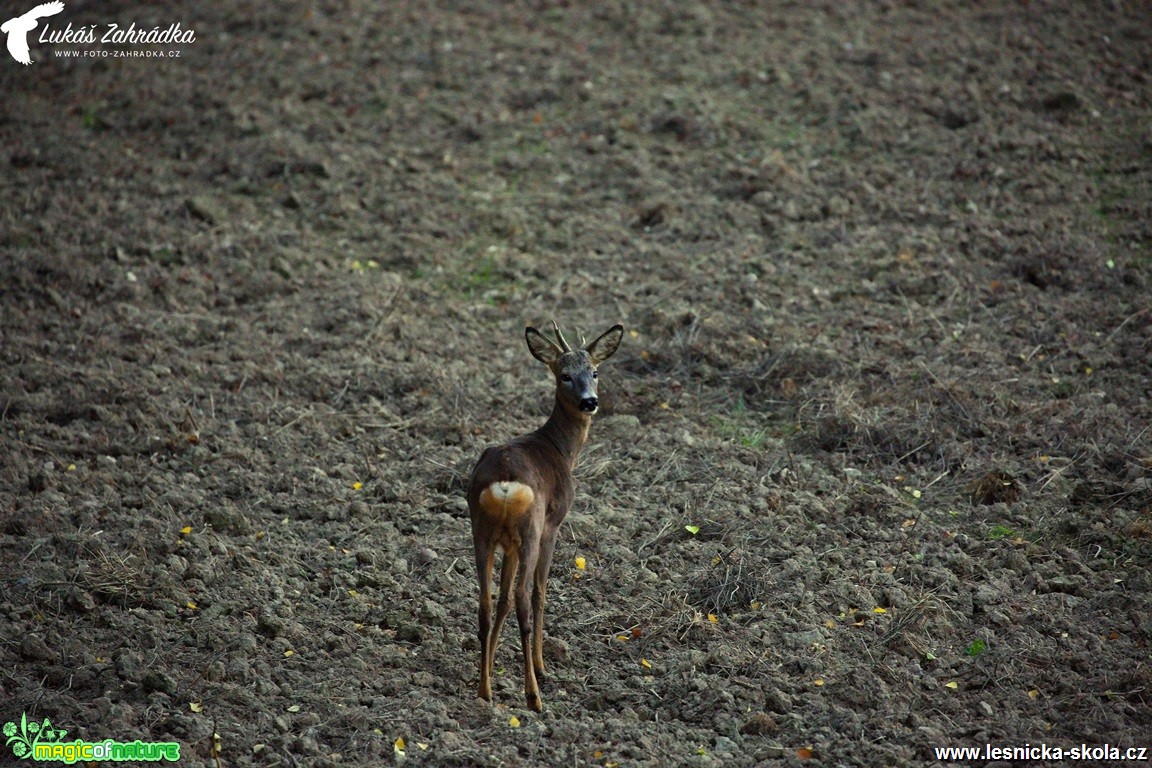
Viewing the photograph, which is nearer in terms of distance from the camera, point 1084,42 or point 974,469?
point 974,469

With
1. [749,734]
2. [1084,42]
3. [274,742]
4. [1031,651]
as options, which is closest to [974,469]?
[1031,651]

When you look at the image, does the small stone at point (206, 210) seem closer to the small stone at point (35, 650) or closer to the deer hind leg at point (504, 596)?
the small stone at point (35, 650)

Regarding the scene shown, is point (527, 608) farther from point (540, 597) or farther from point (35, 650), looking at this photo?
point (35, 650)

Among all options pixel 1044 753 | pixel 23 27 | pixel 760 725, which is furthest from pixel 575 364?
pixel 23 27

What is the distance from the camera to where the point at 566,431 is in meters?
6.71

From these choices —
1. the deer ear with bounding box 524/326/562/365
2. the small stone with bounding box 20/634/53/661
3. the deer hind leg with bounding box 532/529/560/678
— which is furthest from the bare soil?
the deer ear with bounding box 524/326/562/365

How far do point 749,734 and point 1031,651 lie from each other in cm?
164

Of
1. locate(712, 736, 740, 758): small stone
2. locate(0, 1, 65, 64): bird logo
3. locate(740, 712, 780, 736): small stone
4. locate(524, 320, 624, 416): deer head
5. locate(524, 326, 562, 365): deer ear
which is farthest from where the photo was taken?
locate(0, 1, 65, 64): bird logo

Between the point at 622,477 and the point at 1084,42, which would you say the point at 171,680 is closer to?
the point at 622,477

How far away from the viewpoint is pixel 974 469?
7645 millimetres

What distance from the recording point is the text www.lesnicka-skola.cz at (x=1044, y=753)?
529 cm

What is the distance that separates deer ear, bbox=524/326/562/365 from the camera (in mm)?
6941

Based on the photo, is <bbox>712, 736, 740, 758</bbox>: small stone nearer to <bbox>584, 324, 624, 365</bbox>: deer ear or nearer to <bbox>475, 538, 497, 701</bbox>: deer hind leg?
<bbox>475, 538, 497, 701</bbox>: deer hind leg

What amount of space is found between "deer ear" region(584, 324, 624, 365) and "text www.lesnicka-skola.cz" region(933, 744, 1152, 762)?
2.97 metres
